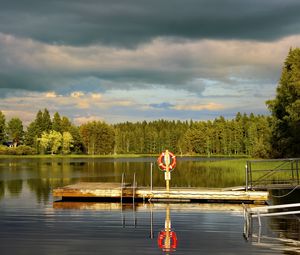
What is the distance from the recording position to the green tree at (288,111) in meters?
52.4

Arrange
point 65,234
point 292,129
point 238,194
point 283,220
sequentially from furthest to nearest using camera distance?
1. point 292,129
2. point 238,194
3. point 283,220
4. point 65,234

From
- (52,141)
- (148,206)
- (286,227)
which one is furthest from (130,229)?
(52,141)

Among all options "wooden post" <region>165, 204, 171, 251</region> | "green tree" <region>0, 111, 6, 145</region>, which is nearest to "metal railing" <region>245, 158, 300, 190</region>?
"wooden post" <region>165, 204, 171, 251</region>

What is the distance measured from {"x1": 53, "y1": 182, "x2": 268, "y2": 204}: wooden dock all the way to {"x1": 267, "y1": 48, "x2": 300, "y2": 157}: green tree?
2629cm

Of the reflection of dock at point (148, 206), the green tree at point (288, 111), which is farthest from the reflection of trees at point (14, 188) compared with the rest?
the green tree at point (288, 111)

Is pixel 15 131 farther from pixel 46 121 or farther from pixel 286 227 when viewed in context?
pixel 286 227

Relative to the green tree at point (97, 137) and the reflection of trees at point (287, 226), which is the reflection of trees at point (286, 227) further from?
the green tree at point (97, 137)

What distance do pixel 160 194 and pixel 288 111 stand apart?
99.2 feet

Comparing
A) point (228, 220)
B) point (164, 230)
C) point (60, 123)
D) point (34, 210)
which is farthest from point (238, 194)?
point (60, 123)

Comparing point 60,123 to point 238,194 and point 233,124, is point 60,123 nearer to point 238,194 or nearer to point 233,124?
point 233,124

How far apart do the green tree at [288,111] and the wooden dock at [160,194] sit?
26.3 metres

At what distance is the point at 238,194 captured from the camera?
1090 inches

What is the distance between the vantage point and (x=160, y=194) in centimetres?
2859

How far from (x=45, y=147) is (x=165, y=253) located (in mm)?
137741
